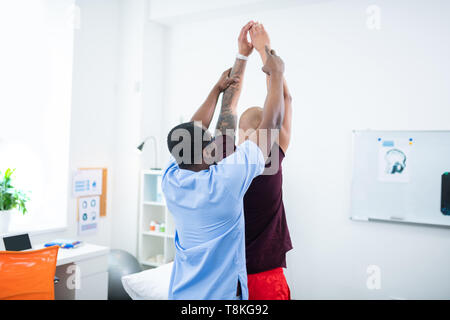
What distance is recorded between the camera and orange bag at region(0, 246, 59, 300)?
6.61 ft

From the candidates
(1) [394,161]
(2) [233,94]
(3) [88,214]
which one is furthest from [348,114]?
(3) [88,214]

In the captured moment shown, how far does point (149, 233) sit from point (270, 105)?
2.67 metres

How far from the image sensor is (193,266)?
4.01 ft

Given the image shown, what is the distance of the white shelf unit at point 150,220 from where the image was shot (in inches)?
137

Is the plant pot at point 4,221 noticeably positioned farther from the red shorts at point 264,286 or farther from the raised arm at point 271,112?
the raised arm at point 271,112

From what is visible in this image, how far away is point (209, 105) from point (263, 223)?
0.54 metres

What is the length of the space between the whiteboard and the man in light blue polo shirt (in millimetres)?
1947

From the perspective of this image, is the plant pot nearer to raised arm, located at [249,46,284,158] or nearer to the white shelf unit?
the white shelf unit

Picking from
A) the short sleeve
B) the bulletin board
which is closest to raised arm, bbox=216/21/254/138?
the short sleeve

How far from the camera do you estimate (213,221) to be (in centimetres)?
115

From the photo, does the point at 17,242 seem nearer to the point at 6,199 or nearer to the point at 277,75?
the point at 6,199

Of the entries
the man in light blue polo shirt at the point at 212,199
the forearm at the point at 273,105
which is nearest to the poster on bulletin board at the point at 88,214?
the man in light blue polo shirt at the point at 212,199

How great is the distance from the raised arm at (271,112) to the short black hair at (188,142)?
172 mm

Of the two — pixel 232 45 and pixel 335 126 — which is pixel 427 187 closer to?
pixel 335 126
